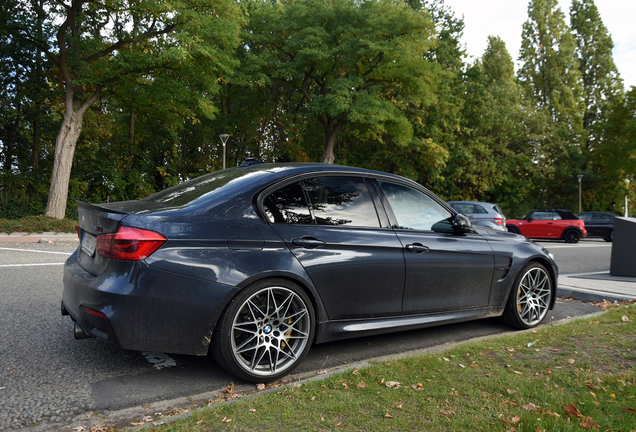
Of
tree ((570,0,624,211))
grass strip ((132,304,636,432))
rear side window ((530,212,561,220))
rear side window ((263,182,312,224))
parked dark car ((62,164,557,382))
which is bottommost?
grass strip ((132,304,636,432))

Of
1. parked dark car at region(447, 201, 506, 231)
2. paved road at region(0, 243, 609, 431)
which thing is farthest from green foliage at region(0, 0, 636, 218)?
paved road at region(0, 243, 609, 431)

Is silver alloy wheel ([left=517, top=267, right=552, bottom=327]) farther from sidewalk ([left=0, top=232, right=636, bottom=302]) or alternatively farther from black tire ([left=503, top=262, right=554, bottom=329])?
sidewalk ([left=0, top=232, right=636, bottom=302])

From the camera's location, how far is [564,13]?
159ft

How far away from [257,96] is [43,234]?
60.7 feet

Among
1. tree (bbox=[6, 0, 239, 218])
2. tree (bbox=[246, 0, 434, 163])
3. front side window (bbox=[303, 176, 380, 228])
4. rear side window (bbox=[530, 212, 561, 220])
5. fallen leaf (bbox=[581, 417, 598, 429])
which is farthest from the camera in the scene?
tree (bbox=[246, 0, 434, 163])

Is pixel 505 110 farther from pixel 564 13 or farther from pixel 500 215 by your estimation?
pixel 500 215

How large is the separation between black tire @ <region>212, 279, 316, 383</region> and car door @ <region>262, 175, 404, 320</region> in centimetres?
23

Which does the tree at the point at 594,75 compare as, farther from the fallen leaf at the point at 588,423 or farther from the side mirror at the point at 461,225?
the fallen leaf at the point at 588,423

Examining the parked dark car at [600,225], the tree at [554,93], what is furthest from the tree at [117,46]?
the tree at [554,93]

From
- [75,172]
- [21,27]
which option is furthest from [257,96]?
[21,27]

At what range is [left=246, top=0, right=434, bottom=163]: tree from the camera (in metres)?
25.0

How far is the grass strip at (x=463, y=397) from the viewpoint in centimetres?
254

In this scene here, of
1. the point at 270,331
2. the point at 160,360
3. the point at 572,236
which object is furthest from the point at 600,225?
the point at 160,360

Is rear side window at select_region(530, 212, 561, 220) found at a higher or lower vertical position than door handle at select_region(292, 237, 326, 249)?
higher
